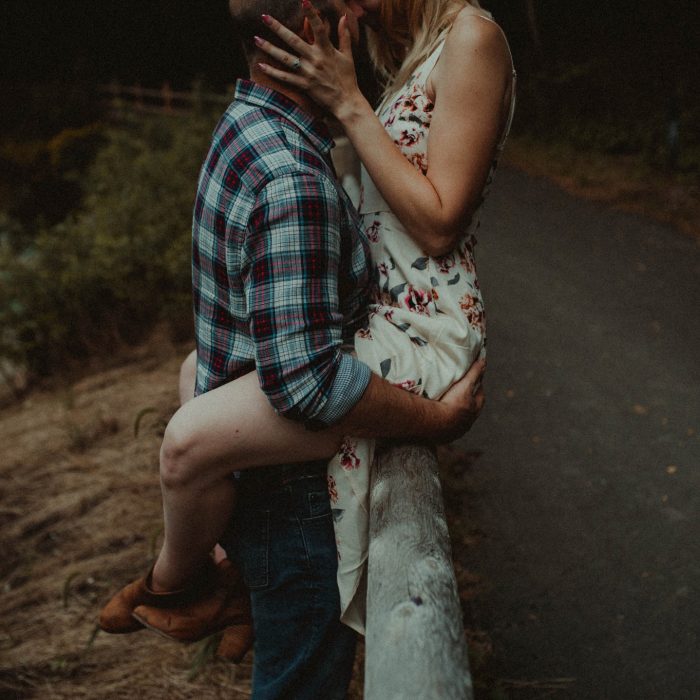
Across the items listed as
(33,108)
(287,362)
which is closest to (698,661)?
(287,362)

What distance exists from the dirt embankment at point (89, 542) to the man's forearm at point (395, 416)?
1.43 meters

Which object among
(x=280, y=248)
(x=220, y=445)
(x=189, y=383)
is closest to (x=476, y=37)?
(x=280, y=248)

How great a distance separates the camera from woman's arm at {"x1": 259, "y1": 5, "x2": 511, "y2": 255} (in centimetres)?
166

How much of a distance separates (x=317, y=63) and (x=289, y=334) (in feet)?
2.03

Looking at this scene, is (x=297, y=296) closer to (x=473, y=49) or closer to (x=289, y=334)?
(x=289, y=334)

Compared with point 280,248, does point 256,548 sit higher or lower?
lower

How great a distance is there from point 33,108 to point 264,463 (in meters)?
21.6

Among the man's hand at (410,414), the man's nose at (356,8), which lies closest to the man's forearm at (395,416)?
the man's hand at (410,414)

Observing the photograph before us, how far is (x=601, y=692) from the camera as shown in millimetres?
2637

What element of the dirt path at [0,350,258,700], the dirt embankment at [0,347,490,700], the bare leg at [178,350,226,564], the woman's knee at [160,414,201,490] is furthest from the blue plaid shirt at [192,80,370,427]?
the dirt path at [0,350,258,700]

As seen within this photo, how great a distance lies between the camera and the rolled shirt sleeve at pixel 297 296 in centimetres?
143

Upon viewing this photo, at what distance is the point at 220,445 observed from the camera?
61.9 inches

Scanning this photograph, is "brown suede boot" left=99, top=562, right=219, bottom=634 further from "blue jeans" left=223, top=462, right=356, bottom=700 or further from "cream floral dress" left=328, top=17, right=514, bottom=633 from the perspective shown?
"cream floral dress" left=328, top=17, right=514, bottom=633

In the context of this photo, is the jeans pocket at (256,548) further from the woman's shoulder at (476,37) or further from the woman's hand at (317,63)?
the woman's shoulder at (476,37)
